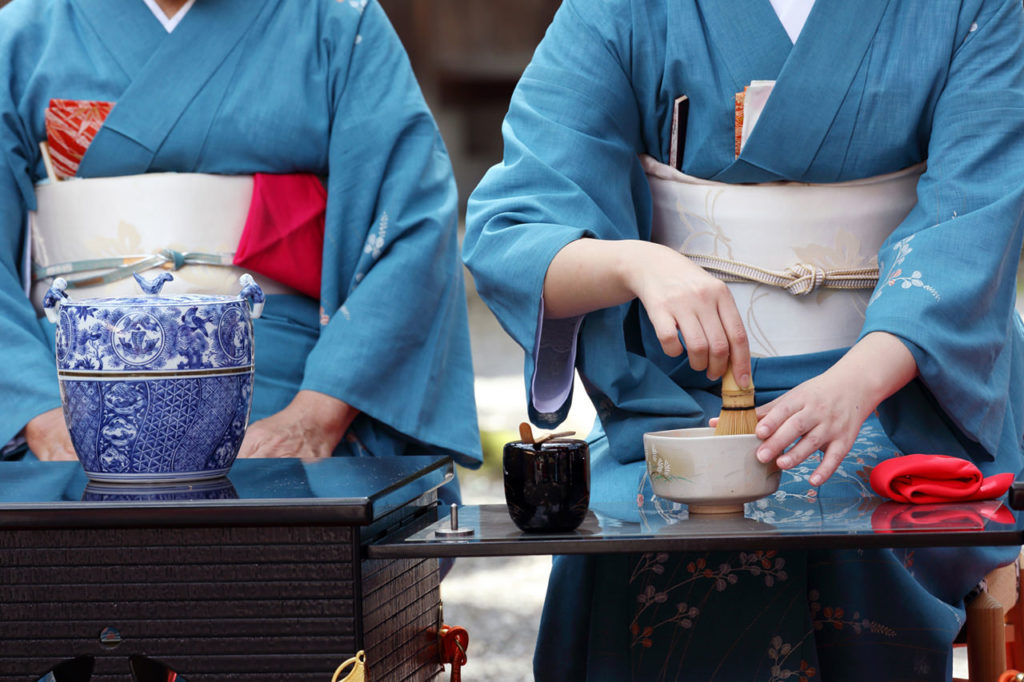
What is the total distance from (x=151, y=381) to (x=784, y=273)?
0.76 meters

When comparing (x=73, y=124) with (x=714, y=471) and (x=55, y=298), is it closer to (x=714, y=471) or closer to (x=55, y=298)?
(x=55, y=298)

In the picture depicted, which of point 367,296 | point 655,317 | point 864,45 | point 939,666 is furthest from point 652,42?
point 939,666

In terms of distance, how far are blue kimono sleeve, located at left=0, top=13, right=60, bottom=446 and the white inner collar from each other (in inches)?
8.0

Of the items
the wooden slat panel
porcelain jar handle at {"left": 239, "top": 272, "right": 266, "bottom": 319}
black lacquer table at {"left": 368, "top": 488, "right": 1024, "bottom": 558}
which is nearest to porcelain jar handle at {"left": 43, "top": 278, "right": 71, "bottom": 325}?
porcelain jar handle at {"left": 239, "top": 272, "right": 266, "bottom": 319}

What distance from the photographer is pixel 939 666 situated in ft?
4.88

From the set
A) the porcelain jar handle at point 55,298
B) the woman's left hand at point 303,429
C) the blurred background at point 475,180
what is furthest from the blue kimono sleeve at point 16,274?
the blurred background at point 475,180

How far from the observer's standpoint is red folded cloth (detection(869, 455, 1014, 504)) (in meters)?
1.30

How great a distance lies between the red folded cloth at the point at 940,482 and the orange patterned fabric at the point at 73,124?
1407mm

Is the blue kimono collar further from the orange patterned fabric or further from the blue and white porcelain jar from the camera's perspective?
the blue and white porcelain jar

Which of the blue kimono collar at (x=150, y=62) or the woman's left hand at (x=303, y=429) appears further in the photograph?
the blue kimono collar at (x=150, y=62)

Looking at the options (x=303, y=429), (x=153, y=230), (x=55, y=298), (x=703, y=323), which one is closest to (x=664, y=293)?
(x=703, y=323)

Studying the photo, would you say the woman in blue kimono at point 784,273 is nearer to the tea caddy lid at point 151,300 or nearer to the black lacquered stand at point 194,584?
the tea caddy lid at point 151,300

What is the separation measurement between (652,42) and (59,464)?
875 mm

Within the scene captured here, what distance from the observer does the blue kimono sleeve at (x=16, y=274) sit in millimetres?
1987
